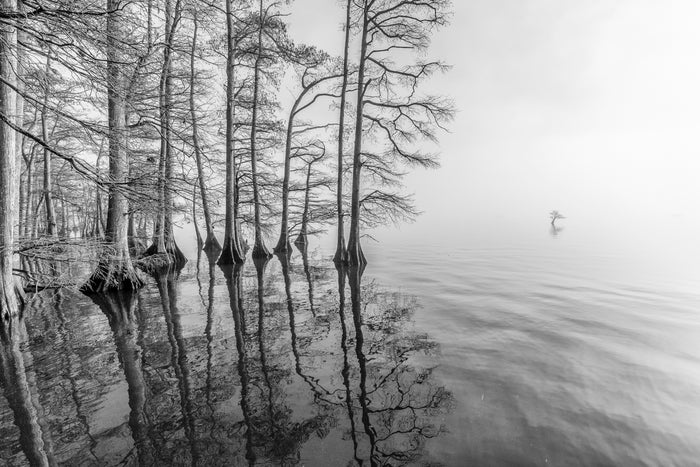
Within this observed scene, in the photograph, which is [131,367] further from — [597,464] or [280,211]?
[280,211]

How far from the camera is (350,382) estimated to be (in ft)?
15.0

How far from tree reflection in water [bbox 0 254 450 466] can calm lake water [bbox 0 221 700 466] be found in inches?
0.9

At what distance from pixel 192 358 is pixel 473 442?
14.2 feet

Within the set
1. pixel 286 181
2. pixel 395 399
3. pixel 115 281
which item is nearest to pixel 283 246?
pixel 286 181

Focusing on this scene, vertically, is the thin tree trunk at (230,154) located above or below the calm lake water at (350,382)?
above

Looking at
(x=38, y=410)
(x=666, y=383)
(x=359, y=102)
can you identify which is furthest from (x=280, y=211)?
(x=666, y=383)

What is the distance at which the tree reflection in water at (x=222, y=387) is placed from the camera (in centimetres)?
317

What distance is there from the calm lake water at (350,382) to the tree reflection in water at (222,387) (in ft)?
0.08

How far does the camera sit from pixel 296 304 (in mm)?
9008

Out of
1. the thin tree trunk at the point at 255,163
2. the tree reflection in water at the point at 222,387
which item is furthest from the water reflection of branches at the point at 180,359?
the thin tree trunk at the point at 255,163

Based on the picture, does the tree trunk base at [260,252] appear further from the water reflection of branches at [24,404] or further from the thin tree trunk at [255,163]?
the water reflection of branches at [24,404]

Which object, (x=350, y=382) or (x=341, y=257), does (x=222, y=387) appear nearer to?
(x=350, y=382)

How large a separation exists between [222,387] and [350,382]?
5.74 feet

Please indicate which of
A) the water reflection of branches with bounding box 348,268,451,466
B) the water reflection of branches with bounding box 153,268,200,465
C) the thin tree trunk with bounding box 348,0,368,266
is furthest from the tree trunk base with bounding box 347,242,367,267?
the water reflection of branches with bounding box 348,268,451,466
